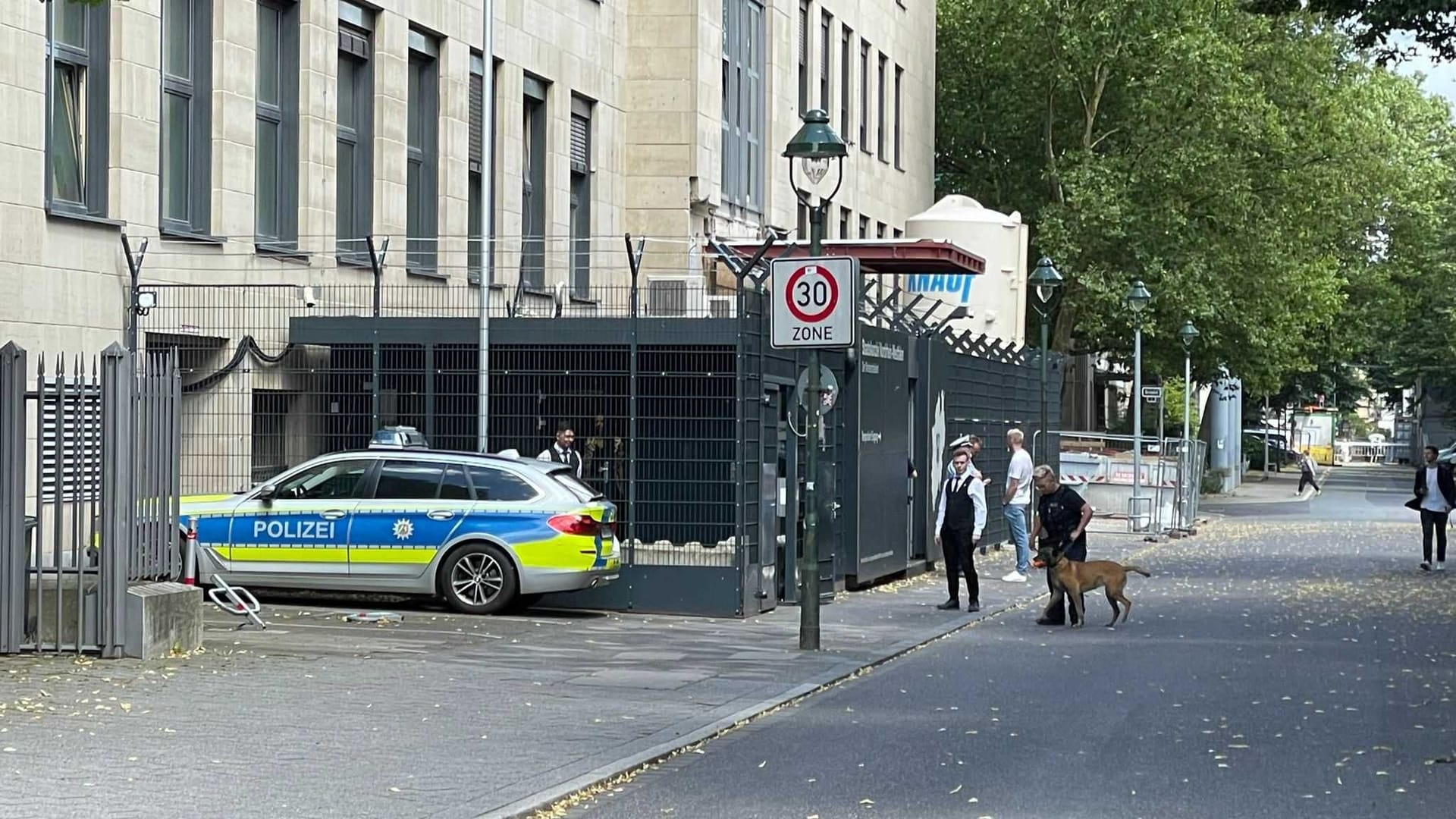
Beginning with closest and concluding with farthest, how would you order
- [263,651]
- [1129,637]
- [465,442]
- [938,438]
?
1. [263,651]
2. [1129,637]
3. [465,442]
4. [938,438]

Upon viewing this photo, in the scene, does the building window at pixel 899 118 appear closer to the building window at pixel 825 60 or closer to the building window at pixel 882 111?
the building window at pixel 882 111

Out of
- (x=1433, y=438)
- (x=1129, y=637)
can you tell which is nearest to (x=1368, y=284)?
(x=1129, y=637)

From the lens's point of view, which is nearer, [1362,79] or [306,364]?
[306,364]

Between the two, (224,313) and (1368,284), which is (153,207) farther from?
(1368,284)

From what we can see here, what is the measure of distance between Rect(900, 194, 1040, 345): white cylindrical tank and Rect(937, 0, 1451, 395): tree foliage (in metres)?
9.08

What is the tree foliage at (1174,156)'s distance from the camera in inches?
2109

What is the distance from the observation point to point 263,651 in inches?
608

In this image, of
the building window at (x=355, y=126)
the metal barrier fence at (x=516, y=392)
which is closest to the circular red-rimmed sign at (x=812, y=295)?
the metal barrier fence at (x=516, y=392)

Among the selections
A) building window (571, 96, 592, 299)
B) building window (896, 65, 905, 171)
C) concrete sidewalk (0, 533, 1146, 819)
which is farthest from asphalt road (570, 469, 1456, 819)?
building window (896, 65, 905, 171)

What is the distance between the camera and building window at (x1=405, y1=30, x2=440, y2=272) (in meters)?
28.7

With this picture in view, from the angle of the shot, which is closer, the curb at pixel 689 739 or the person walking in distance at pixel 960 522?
the curb at pixel 689 739

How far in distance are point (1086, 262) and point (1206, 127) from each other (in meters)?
4.46

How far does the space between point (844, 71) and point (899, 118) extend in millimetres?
5334

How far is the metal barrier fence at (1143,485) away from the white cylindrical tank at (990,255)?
2.99 meters
